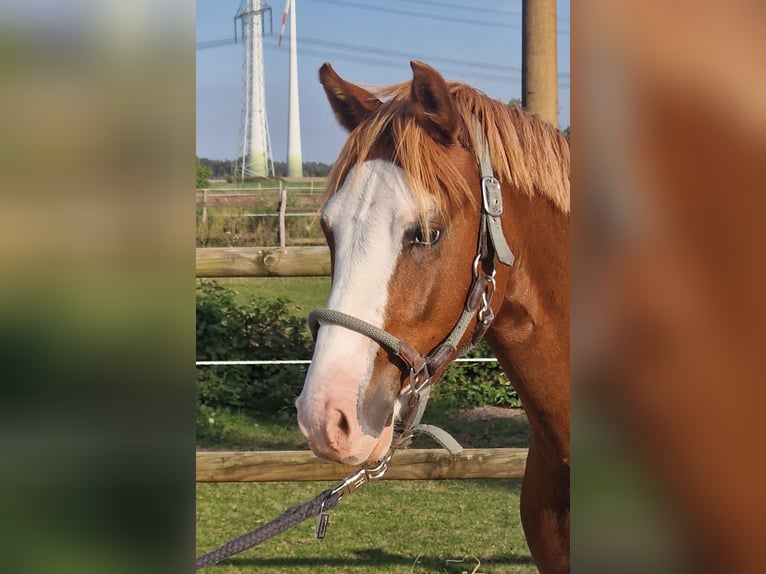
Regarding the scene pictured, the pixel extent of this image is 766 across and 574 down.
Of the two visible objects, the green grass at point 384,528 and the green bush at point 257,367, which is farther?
the green bush at point 257,367

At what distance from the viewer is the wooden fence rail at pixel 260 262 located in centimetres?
276

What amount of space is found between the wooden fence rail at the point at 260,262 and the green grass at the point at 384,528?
46.6 inches

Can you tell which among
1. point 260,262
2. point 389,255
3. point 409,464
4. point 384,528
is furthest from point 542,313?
point 384,528

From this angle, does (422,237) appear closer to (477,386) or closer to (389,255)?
(389,255)

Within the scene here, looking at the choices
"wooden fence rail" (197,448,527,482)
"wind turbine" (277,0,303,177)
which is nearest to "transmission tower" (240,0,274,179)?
"wind turbine" (277,0,303,177)

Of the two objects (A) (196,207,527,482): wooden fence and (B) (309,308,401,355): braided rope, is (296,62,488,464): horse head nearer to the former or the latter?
(B) (309,308,401,355): braided rope

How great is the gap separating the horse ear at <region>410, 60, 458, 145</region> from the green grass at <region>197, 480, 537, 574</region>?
2.09 m

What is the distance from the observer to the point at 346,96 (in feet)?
4.70

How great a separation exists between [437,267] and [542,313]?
0.90ft

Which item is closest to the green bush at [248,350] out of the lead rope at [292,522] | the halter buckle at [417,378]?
the halter buckle at [417,378]

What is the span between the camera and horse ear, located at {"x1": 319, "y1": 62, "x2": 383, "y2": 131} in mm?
1412

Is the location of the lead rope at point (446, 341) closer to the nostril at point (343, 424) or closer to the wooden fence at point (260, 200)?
the nostril at point (343, 424)
